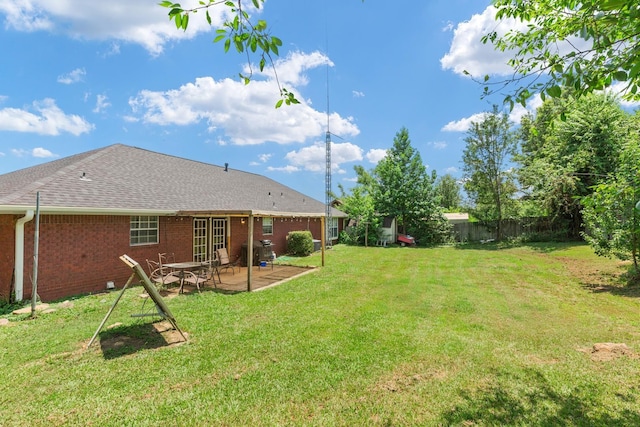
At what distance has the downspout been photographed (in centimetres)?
694

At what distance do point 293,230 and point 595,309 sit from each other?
44.3 ft

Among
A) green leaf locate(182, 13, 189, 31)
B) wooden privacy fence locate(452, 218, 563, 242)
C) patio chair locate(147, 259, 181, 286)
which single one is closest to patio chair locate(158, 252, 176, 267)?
patio chair locate(147, 259, 181, 286)

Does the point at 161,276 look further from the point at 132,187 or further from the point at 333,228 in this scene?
the point at 333,228

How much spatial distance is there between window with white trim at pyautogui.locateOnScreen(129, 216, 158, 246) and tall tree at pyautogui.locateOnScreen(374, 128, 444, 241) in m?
18.0

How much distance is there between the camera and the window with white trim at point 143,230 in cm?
945

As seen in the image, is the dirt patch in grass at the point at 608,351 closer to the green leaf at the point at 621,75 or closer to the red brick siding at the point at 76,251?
the green leaf at the point at 621,75

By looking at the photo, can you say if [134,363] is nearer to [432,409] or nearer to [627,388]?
[432,409]

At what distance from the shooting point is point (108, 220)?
875 cm

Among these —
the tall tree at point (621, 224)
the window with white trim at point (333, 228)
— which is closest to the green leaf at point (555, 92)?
the tall tree at point (621, 224)

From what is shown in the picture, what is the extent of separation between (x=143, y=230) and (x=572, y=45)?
35.5 feet

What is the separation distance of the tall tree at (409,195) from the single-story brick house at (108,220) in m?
12.6

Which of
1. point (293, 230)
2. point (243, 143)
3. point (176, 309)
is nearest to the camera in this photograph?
point (176, 309)

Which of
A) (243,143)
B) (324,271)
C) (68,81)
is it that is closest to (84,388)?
(324,271)

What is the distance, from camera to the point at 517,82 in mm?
3357
